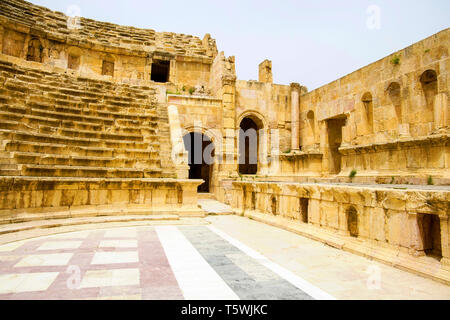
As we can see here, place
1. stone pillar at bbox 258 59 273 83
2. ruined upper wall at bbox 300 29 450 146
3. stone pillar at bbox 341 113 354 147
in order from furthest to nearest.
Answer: stone pillar at bbox 258 59 273 83 → stone pillar at bbox 341 113 354 147 → ruined upper wall at bbox 300 29 450 146

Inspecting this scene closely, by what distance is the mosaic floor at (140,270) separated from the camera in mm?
3127

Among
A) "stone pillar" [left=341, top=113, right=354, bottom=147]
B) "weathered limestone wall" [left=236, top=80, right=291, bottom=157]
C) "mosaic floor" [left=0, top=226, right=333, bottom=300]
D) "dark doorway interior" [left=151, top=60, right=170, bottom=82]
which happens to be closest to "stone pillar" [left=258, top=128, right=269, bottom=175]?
"weathered limestone wall" [left=236, top=80, right=291, bottom=157]

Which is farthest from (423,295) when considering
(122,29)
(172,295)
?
(122,29)

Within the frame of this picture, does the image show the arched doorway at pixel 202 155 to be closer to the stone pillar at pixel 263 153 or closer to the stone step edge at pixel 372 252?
the stone pillar at pixel 263 153

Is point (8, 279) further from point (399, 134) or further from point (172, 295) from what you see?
point (399, 134)

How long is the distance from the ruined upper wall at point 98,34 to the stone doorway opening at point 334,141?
364 inches

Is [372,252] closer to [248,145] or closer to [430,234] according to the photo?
[430,234]

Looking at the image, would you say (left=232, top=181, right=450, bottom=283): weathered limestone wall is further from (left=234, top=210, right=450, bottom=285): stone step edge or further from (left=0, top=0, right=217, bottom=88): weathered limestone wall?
(left=0, top=0, right=217, bottom=88): weathered limestone wall

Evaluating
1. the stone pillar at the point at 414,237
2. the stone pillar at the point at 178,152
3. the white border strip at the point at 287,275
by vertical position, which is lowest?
the white border strip at the point at 287,275

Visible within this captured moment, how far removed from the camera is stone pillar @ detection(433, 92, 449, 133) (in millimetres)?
9172

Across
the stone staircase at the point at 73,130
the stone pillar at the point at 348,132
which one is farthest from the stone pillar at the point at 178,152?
the stone pillar at the point at 348,132

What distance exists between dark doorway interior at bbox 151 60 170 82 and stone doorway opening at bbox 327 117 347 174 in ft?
35.7

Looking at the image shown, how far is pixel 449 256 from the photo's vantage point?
11.5 ft
